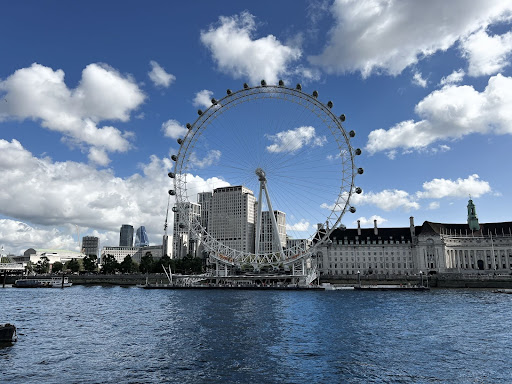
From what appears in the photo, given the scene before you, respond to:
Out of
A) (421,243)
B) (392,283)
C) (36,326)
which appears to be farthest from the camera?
(421,243)

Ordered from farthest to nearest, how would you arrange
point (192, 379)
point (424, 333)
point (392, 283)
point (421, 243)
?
point (421, 243) → point (392, 283) → point (424, 333) → point (192, 379)

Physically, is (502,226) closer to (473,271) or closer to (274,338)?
(473,271)

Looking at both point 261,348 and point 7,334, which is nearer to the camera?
point 261,348

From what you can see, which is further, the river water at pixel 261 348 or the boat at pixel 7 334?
the boat at pixel 7 334

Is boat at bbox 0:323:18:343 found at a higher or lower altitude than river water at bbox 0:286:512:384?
higher

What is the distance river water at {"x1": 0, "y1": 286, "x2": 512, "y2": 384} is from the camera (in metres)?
26.1

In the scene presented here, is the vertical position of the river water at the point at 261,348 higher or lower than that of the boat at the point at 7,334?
lower

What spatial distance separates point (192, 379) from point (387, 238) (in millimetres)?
162823

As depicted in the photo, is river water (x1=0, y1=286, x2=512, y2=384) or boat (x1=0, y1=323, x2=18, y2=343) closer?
river water (x1=0, y1=286, x2=512, y2=384)

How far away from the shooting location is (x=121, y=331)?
140 feet

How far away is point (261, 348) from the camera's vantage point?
111 ft

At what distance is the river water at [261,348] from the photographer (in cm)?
2611

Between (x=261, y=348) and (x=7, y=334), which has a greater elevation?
(x=7, y=334)

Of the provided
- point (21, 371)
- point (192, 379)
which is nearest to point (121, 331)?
point (21, 371)
